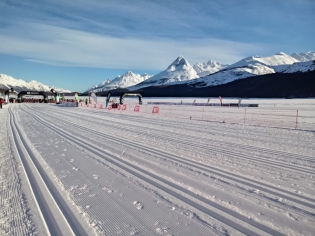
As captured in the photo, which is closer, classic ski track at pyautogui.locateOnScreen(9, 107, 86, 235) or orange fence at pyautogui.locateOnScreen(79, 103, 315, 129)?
classic ski track at pyautogui.locateOnScreen(9, 107, 86, 235)

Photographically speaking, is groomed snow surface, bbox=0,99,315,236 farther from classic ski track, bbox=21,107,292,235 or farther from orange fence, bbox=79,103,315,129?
orange fence, bbox=79,103,315,129

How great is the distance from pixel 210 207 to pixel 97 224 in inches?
69.2

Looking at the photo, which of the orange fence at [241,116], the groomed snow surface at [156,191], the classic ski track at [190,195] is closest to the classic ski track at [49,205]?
the groomed snow surface at [156,191]

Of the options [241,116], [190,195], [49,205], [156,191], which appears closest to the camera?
[49,205]

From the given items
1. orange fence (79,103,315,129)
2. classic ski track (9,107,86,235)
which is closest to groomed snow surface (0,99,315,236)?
classic ski track (9,107,86,235)

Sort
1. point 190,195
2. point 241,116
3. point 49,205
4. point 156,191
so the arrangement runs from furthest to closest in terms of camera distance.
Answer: point 241,116, point 156,191, point 190,195, point 49,205

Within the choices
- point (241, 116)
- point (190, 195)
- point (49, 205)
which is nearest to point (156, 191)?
point (190, 195)

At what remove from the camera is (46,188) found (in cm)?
440

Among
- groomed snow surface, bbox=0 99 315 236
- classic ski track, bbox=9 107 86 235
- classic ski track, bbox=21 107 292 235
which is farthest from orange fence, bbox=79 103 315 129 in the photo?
classic ski track, bbox=9 107 86 235

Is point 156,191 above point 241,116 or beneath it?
above

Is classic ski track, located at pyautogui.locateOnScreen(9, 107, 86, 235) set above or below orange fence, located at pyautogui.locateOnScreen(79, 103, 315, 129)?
above

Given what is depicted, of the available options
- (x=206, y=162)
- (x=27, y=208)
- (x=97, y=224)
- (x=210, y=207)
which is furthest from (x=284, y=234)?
(x=27, y=208)

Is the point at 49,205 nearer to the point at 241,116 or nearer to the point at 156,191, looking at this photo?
the point at 156,191

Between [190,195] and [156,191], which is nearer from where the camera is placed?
[190,195]
